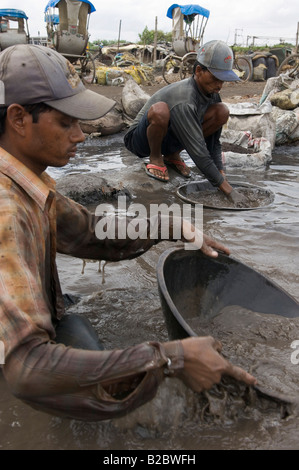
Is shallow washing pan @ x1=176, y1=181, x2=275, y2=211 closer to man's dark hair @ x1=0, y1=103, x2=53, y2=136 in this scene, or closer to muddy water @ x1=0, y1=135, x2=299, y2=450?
muddy water @ x1=0, y1=135, x2=299, y2=450

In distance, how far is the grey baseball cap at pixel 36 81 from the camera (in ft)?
4.17

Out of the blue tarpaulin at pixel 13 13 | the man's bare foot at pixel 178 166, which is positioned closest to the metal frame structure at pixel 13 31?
the blue tarpaulin at pixel 13 13

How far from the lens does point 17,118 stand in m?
1.30

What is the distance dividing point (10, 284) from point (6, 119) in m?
0.56

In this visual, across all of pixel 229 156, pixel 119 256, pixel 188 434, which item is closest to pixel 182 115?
pixel 229 156

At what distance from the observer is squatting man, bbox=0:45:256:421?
1.08m

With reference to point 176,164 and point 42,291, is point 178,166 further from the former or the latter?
point 42,291

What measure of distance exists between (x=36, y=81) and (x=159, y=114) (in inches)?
111

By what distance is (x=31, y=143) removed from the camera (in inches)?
53.0

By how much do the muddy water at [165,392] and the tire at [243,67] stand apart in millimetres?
14083

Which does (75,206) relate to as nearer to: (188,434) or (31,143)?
(31,143)

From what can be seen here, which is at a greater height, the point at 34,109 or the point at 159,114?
the point at 34,109

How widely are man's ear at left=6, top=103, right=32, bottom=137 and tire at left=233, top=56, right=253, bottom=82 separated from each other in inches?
653

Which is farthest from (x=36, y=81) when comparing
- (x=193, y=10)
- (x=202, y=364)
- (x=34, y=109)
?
(x=193, y=10)
